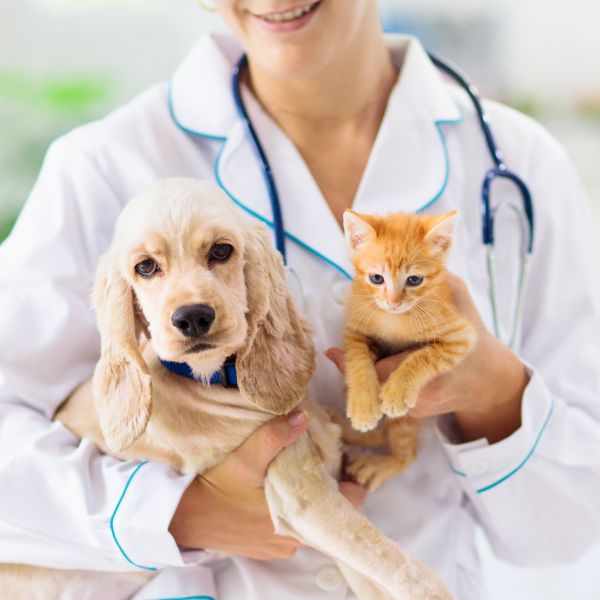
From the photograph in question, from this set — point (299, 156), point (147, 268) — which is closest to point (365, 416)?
point (147, 268)

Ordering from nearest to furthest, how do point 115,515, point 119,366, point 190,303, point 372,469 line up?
point 190,303 → point 119,366 → point 115,515 → point 372,469

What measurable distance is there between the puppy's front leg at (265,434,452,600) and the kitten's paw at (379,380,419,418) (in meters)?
0.14

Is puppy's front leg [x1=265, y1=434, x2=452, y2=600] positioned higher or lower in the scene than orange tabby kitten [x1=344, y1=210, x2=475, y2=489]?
lower

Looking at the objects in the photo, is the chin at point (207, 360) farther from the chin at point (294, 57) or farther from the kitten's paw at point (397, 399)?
the chin at point (294, 57)

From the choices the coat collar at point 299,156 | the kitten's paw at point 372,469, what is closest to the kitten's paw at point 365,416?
the kitten's paw at point 372,469

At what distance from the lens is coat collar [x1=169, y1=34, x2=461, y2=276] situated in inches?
54.7

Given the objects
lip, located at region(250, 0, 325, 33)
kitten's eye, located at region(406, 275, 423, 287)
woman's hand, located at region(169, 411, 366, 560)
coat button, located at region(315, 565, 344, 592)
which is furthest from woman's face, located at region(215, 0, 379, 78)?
coat button, located at region(315, 565, 344, 592)

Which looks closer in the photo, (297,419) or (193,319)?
(193,319)

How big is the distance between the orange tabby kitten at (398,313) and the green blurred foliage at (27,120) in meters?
1.43

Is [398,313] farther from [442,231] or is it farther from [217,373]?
[217,373]

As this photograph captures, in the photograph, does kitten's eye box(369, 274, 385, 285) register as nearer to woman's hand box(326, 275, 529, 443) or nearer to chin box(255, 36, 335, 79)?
woman's hand box(326, 275, 529, 443)

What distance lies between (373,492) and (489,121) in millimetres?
829

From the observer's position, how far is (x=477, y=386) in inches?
50.1

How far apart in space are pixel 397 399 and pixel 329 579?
0.38 meters
